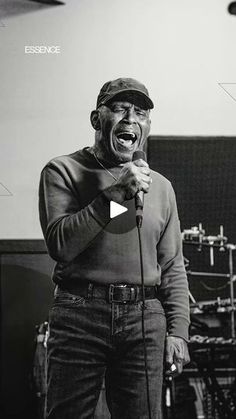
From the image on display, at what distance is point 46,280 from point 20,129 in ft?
1.79

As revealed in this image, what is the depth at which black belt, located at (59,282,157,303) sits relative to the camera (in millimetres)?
1534

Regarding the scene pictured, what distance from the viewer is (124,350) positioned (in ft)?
4.99

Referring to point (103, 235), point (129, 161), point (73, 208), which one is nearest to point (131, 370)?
point (103, 235)

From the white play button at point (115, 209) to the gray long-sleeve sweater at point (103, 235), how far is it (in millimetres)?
18

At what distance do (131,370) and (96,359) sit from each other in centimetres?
10

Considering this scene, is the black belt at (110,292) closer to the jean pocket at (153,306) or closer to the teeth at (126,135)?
the jean pocket at (153,306)

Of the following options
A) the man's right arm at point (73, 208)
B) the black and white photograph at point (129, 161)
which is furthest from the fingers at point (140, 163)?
the black and white photograph at point (129, 161)

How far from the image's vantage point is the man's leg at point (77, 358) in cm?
150

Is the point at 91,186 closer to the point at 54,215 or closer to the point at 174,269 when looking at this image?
the point at 54,215

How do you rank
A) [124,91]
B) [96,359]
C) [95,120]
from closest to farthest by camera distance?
1. [96,359]
2. [124,91]
3. [95,120]

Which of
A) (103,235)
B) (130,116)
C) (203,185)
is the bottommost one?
(103,235)

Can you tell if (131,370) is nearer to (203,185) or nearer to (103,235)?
(103,235)

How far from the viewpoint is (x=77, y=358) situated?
149 centimetres

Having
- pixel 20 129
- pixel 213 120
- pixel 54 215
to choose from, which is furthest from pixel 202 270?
pixel 20 129
